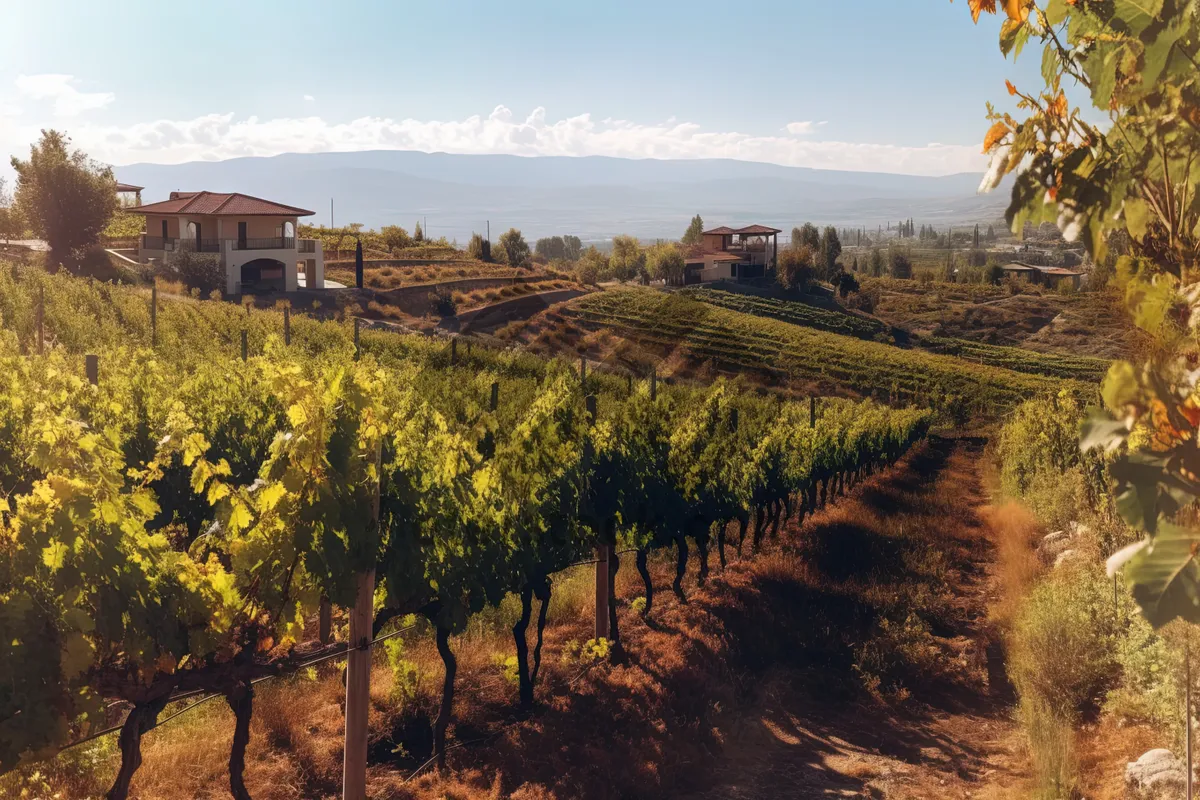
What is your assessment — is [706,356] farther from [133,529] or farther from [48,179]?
[133,529]

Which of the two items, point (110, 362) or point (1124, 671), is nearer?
point (1124, 671)

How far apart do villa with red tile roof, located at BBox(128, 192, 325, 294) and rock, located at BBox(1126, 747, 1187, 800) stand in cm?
4403

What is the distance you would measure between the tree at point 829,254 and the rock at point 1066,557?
86146mm

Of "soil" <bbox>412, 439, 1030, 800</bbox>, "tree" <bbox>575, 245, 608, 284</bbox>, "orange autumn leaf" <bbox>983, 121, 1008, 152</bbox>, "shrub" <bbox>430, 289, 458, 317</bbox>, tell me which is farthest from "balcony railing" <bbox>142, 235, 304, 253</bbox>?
"orange autumn leaf" <bbox>983, 121, 1008, 152</bbox>

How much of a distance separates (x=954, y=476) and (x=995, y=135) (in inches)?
1127

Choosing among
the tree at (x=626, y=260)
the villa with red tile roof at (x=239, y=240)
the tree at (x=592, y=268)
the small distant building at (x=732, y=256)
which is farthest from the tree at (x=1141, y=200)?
the tree at (x=626, y=260)

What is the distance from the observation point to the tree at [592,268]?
261ft

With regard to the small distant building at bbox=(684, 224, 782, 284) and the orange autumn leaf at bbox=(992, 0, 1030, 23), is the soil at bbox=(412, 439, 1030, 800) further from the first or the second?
the small distant building at bbox=(684, 224, 782, 284)

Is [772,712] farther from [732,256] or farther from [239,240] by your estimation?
[732,256]

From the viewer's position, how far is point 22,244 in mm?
48750

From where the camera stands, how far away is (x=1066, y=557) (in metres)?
12.9

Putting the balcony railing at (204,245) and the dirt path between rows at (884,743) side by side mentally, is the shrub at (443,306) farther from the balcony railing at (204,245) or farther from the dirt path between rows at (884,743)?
the dirt path between rows at (884,743)

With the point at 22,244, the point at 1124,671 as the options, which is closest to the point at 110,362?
the point at 1124,671

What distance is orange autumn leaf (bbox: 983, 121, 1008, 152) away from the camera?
188 centimetres
